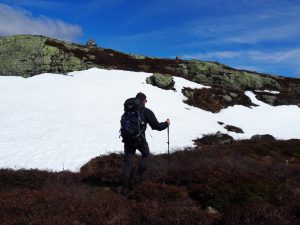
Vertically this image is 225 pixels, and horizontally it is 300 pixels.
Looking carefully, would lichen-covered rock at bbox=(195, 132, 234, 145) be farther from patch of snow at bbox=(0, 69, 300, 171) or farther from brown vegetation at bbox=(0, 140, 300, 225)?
brown vegetation at bbox=(0, 140, 300, 225)

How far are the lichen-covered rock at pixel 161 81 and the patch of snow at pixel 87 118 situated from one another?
936 mm

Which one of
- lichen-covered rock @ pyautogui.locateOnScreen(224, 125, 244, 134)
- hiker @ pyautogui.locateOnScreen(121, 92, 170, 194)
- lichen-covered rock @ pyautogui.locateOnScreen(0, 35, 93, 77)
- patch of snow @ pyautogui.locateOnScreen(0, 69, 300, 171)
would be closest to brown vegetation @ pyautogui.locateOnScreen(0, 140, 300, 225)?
hiker @ pyautogui.locateOnScreen(121, 92, 170, 194)

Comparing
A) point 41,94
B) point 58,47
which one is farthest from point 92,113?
point 58,47

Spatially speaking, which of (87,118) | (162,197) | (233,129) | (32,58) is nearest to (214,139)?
(233,129)

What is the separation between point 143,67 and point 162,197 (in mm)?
42422

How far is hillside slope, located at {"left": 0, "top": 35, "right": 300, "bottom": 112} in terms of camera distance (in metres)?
44.0

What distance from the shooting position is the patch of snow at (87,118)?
21219mm

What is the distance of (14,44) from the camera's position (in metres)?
48.2

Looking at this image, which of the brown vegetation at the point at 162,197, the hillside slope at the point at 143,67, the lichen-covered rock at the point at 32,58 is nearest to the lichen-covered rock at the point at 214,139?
the brown vegetation at the point at 162,197

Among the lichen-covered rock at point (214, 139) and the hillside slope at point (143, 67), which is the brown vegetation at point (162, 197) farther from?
the hillside slope at point (143, 67)

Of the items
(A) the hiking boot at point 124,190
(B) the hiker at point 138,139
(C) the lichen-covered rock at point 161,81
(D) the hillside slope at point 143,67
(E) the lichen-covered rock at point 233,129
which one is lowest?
(A) the hiking boot at point 124,190

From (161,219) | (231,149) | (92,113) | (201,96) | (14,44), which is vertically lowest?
(161,219)

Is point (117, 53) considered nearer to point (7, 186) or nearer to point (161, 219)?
point (7, 186)

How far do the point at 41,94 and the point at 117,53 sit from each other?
77.6 ft
